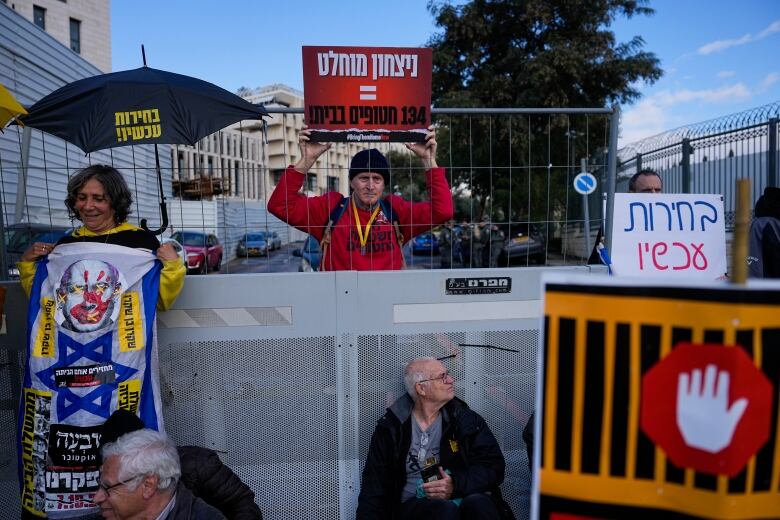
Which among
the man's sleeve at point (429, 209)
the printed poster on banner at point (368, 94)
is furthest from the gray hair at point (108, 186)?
the man's sleeve at point (429, 209)

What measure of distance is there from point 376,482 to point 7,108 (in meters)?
2.74

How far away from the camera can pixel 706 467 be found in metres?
1.43

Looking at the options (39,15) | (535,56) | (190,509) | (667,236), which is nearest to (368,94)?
(667,236)

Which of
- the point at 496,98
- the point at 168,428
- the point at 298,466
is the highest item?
the point at 496,98

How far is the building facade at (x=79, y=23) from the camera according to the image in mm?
30416

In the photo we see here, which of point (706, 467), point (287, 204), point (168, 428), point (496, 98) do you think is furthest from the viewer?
point (496, 98)

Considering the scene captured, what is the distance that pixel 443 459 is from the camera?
3.13m

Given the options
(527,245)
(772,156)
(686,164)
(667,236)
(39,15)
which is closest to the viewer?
(667,236)

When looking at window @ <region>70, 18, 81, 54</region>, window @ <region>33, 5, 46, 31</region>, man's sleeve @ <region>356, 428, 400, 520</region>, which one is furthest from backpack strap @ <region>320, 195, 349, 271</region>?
window @ <region>70, 18, 81, 54</region>

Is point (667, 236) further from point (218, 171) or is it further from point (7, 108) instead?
point (7, 108)

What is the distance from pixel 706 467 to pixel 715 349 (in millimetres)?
289

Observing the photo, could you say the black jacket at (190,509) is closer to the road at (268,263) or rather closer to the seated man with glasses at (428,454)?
the seated man with glasses at (428,454)

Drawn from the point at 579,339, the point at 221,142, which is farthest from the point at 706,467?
the point at 221,142

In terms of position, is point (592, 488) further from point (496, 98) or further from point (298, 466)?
point (496, 98)
